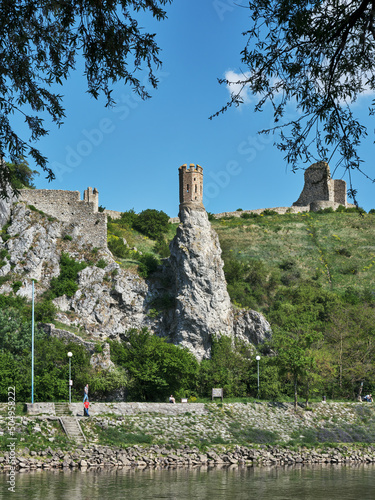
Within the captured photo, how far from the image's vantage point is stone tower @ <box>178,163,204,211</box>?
63.0m

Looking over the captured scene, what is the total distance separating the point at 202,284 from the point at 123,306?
800cm

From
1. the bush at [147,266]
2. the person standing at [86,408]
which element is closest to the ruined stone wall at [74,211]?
the bush at [147,266]

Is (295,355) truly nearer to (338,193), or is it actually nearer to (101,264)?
(101,264)

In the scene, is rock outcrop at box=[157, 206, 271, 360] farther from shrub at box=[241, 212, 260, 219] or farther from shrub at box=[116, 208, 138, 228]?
shrub at box=[241, 212, 260, 219]

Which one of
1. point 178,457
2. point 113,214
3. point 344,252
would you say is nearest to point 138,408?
point 178,457

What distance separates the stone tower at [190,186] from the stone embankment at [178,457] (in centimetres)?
3010

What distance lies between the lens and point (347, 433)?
44.3 meters

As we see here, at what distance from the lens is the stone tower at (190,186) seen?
63.0m

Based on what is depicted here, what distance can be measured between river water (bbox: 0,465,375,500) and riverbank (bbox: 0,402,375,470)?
2.31m

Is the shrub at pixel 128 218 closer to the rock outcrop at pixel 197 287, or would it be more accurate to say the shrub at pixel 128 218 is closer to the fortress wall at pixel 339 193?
the rock outcrop at pixel 197 287

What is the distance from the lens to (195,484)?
2650cm

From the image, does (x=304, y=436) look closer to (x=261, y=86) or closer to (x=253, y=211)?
(x=261, y=86)

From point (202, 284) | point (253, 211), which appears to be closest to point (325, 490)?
point (202, 284)

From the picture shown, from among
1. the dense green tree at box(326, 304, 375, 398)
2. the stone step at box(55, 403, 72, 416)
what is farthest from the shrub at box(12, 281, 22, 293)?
the dense green tree at box(326, 304, 375, 398)
